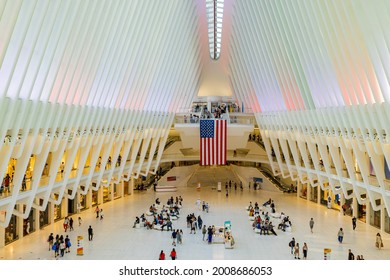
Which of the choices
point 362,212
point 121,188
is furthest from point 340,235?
point 121,188

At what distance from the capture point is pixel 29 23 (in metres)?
13.6

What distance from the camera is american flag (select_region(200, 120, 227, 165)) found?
103 ft

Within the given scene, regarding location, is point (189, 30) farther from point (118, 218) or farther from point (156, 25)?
point (118, 218)

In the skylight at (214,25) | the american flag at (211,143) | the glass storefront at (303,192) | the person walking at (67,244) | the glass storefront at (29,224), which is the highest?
the skylight at (214,25)

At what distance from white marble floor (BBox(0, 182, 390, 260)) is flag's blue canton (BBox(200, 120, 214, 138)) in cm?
506

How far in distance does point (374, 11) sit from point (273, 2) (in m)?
10.9

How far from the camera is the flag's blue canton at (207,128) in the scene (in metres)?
31.4

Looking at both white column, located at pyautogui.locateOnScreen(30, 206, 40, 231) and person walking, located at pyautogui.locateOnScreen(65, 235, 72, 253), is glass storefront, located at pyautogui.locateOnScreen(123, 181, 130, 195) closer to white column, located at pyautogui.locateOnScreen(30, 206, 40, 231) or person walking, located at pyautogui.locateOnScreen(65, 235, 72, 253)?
A: white column, located at pyautogui.locateOnScreen(30, 206, 40, 231)

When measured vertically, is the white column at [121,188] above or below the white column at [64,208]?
above

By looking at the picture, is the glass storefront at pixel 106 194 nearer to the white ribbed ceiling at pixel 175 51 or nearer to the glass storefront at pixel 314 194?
the white ribbed ceiling at pixel 175 51

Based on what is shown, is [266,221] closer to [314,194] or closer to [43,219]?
[314,194]

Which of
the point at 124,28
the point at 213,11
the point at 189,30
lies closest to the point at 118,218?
the point at 124,28

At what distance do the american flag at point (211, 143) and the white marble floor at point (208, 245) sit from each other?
3.30m

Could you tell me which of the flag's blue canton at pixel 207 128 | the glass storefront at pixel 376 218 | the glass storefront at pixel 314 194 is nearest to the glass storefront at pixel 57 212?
the flag's blue canton at pixel 207 128
